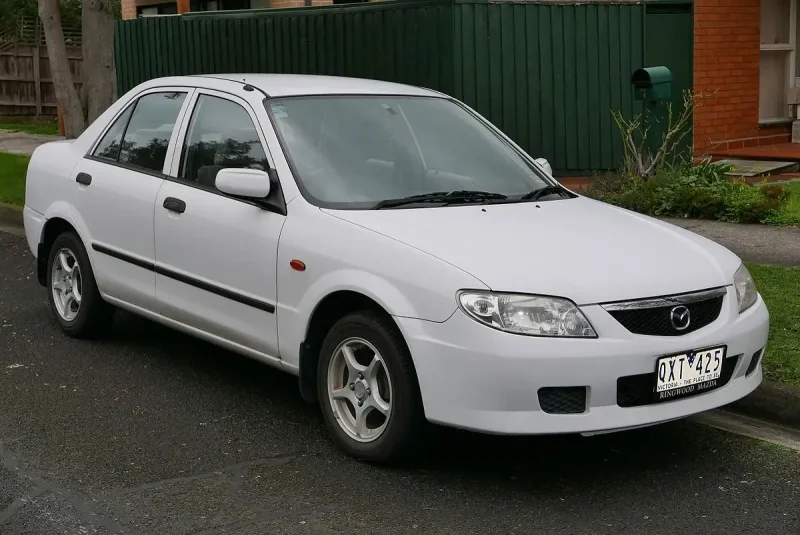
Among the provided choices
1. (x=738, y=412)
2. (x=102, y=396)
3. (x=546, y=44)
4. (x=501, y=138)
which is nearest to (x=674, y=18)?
(x=546, y=44)

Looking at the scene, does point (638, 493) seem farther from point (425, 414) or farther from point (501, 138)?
point (501, 138)

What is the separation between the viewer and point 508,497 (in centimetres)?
484

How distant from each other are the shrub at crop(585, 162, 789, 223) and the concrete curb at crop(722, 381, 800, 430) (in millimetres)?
4700

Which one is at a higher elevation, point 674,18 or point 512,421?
point 674,18

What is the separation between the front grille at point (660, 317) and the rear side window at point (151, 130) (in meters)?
2.93

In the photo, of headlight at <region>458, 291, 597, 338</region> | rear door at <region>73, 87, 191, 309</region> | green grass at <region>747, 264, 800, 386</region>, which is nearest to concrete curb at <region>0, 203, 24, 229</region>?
rear door at <region>73, 87, 191, 309</region>

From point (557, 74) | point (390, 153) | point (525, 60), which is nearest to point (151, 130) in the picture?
point (390, 153)

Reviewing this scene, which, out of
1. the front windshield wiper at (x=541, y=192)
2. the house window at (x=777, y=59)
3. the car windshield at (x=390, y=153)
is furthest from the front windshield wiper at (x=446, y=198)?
the house window at (x=777, y=59)

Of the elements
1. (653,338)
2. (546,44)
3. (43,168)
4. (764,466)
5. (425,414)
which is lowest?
(764,466)

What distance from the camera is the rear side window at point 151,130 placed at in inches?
262

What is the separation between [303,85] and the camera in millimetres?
6328

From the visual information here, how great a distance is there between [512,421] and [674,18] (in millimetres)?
9509

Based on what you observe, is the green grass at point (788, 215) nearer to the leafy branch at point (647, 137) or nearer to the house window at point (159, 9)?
the leafy branch at point (647, 137)

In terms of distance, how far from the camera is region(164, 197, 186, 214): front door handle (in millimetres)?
6176
